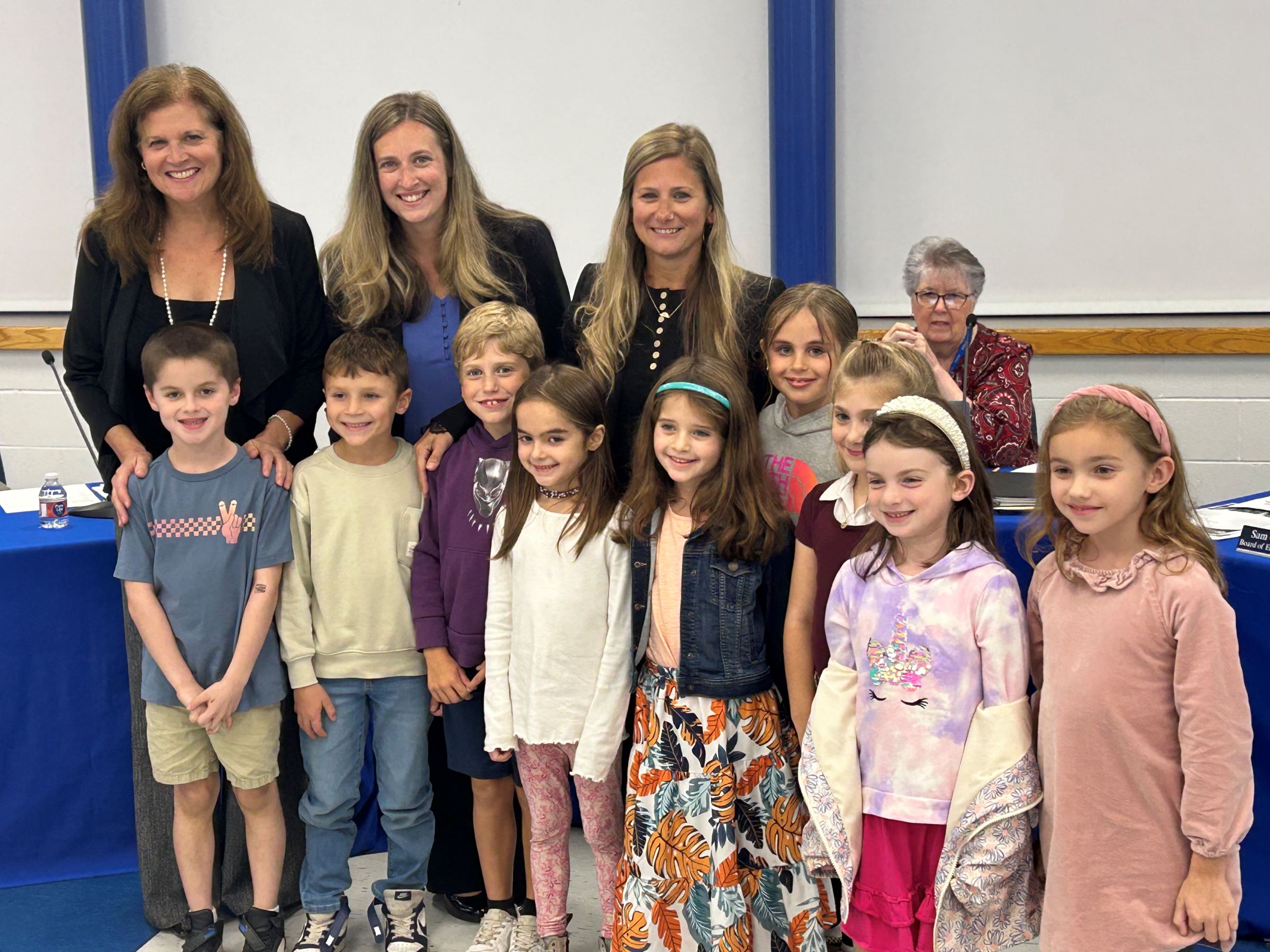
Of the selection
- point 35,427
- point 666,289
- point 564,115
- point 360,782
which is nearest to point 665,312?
point 666,289

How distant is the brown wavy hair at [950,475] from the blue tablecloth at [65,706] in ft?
1.83

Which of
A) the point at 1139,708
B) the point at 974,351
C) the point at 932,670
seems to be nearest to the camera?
the point at 1139,708

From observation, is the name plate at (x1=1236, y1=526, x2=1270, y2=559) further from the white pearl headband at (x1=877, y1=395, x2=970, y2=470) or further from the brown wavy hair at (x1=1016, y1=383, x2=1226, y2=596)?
the white pearl headband at (x1=877, y1=395, x2=970, y2=470)

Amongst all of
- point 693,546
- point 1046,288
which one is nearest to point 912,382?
point 693,546

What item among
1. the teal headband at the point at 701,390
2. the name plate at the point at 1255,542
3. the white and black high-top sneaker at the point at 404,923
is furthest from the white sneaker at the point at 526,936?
the name plate at the point at 1255,542

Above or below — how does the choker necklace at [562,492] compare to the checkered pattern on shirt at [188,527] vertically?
above

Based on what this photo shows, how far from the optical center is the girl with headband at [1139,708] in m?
1.49

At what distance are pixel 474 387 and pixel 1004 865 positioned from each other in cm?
115

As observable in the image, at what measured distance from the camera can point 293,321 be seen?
7.34 feet

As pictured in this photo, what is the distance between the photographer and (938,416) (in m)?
1.68

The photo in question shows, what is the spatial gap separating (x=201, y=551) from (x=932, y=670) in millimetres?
1261

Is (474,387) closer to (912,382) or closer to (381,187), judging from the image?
(381,187)

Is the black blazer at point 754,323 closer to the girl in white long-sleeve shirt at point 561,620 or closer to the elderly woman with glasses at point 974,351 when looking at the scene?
the girl in white long-sleeve shirt at point 561,620

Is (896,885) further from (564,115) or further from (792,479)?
(564,115)
